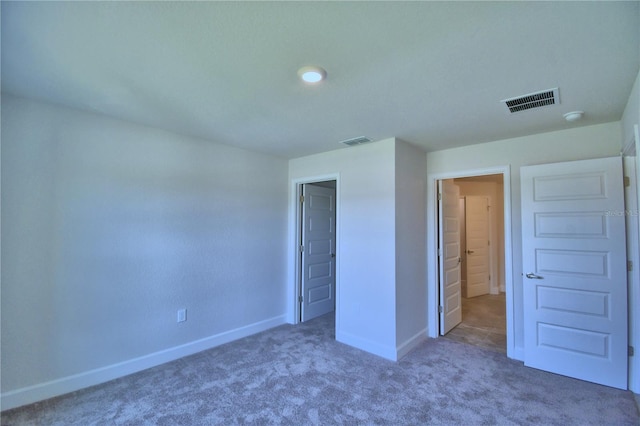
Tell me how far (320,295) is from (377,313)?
5.00 feet

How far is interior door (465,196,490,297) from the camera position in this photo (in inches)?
233

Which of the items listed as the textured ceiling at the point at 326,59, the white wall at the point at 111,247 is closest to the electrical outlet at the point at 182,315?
the white wall at the point at 111,247

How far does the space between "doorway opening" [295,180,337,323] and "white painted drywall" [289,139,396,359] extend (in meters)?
0.79

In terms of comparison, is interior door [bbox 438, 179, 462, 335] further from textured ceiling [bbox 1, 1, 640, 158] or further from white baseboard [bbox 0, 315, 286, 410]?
white baseboard [bbox 0, 315, 286, 410]

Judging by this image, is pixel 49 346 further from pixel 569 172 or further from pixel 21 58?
pixel 569 172

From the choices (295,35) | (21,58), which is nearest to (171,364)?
(21,58)

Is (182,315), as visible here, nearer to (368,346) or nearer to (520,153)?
(368,346)


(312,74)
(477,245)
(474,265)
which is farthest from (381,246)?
(477,245)

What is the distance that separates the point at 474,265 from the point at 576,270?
11.1ft

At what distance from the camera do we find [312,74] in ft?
6.09

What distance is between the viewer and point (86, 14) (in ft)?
4.54

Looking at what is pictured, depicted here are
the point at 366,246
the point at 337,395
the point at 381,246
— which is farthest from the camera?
the point at 366,246

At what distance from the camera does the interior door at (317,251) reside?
4312 millimetres

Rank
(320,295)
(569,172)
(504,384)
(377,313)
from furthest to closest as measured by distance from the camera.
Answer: (320,295), (377,313), (569,172), (504,384)
